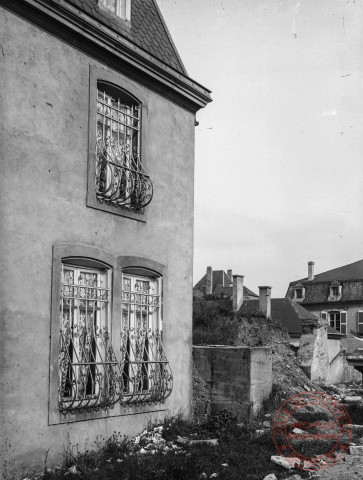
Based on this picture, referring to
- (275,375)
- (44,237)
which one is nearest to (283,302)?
(275,375)

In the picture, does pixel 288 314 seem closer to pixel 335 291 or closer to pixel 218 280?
pixel 335 291

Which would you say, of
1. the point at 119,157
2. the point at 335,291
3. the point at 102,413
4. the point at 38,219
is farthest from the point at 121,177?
the point at 335,291

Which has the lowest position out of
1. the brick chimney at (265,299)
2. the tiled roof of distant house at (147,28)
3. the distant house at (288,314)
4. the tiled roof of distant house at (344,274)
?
the distant house at (288,314)

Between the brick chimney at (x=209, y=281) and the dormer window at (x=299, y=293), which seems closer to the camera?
the dormer window at (x=299, y=293)

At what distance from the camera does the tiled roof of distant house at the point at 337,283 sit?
183ft

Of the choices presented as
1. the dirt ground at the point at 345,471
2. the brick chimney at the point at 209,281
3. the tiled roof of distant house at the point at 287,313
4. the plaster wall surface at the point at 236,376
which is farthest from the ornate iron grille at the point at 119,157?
the brick chimney at the point at 209,281

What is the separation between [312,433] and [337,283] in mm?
46804

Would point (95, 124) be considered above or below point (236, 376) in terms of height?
above

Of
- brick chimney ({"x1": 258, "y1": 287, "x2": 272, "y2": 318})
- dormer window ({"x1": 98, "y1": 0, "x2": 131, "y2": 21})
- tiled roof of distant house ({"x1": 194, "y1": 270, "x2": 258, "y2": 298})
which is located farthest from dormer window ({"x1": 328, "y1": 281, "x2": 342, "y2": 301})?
dormer window ({"x1": 98, "y1": 0, "x2": 131, "y2": 21})

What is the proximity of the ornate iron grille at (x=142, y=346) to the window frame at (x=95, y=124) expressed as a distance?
1.12 metres

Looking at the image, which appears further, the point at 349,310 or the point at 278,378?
the point at 349,310

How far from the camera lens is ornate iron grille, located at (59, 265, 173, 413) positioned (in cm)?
877

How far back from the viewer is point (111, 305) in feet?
31.1

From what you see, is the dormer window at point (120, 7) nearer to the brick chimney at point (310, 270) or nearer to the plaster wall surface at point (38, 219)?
the plaster wall surface at point (38, 219)
